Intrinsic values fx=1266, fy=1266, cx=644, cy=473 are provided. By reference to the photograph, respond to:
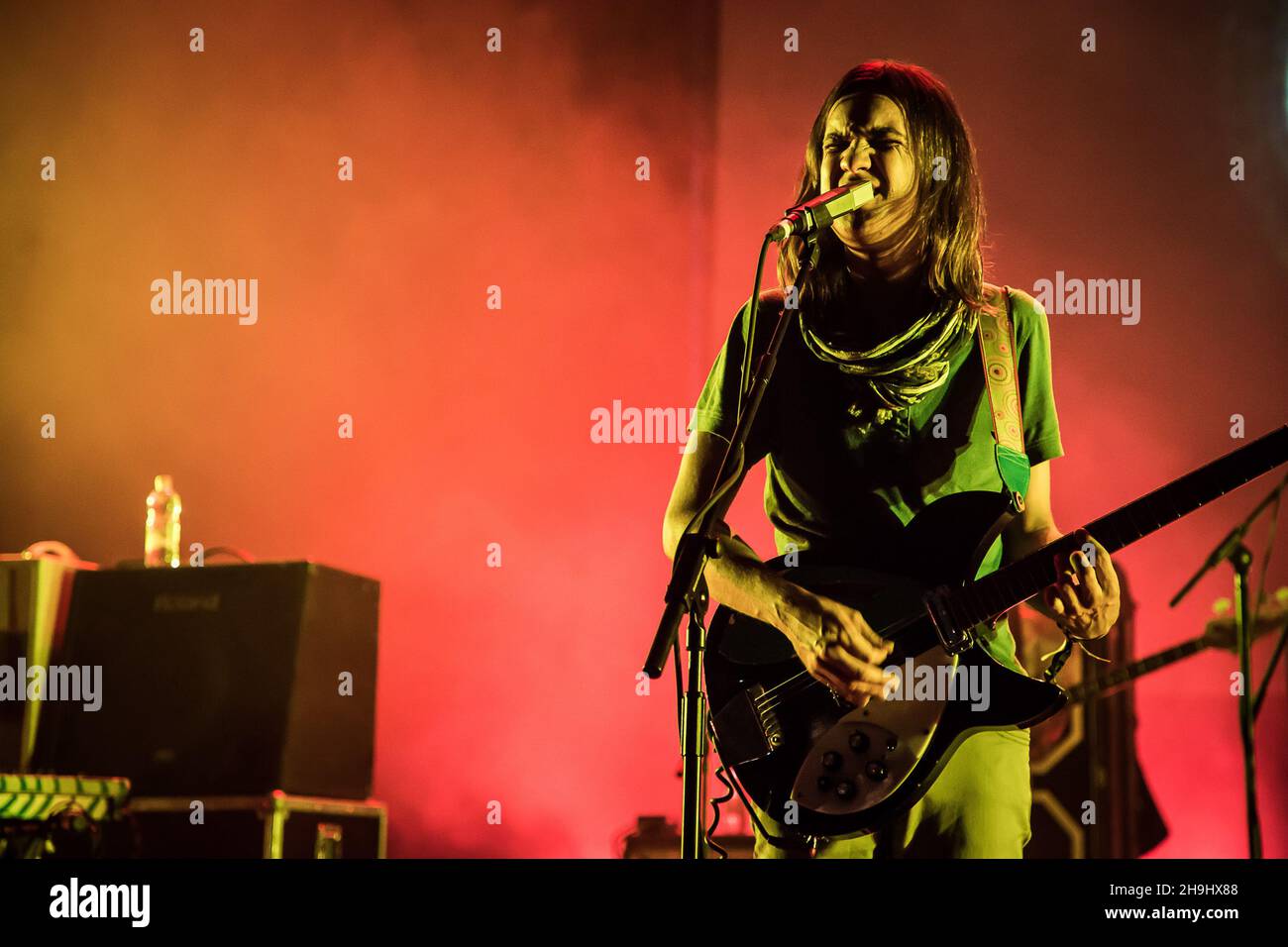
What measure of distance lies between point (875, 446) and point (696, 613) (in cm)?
50

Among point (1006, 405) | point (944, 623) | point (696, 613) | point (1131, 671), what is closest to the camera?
point (696, 613)

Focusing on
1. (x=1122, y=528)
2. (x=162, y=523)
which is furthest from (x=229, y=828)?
(x=1122, y=528)

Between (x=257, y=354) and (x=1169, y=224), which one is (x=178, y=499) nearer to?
A: (x=257, y=354)

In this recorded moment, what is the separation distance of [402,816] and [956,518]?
2.92 meters

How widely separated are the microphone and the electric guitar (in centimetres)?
53

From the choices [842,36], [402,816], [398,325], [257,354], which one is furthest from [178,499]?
[842,36]

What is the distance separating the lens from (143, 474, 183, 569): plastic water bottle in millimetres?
4152

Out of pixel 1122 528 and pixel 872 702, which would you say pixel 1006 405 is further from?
pixel 872 702

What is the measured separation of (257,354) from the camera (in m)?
4.74

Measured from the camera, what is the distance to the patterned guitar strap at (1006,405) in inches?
87.0

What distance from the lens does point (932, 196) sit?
2393mm

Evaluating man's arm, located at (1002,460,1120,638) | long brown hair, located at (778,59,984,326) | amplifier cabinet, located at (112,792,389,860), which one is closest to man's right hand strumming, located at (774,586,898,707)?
man's arm, located at (1002,460,1120,638)

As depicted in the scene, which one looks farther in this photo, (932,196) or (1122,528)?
(932,196)
